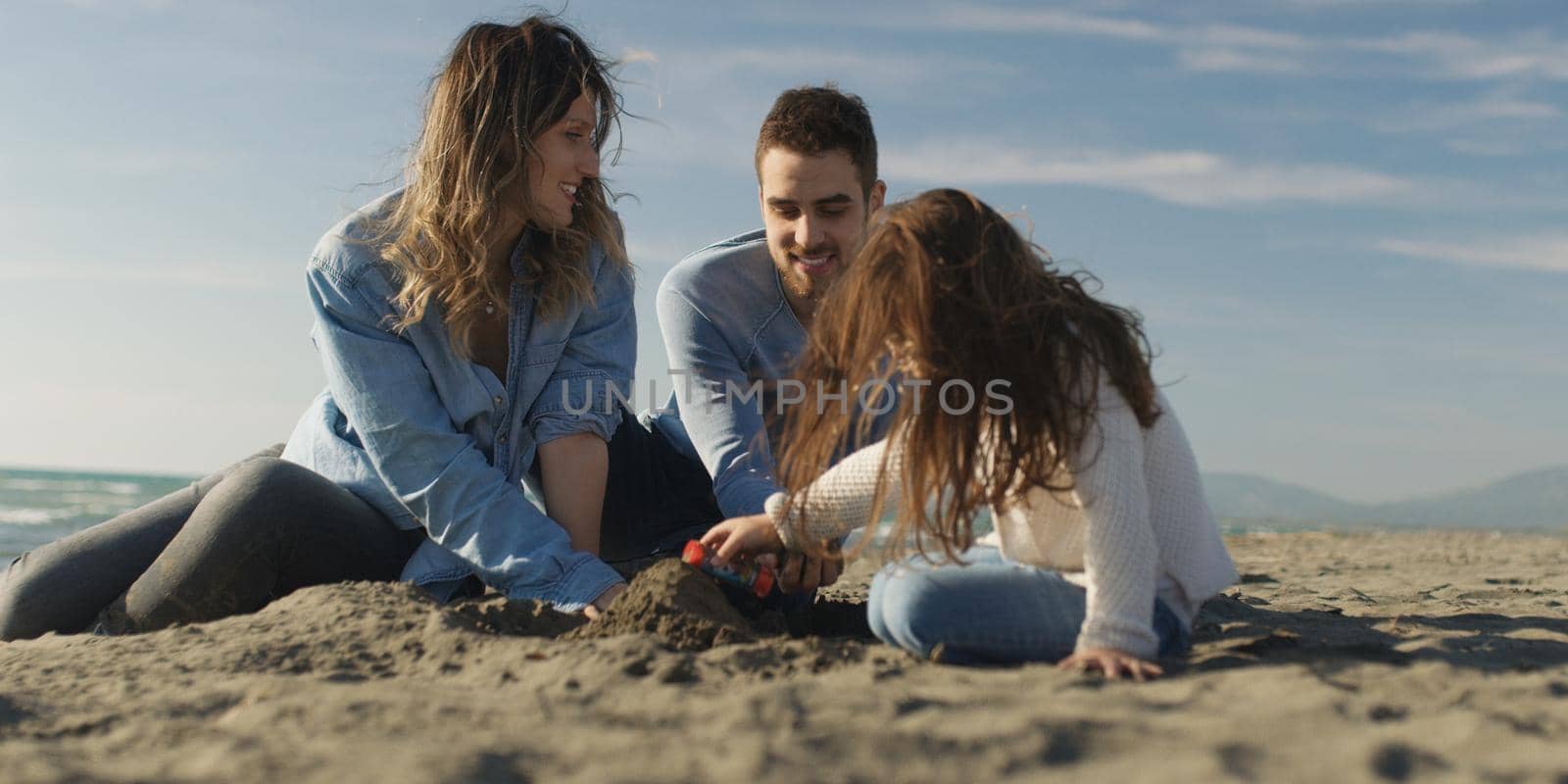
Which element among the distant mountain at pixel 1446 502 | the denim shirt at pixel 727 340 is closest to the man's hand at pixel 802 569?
the denim shirt at pixel 727 340

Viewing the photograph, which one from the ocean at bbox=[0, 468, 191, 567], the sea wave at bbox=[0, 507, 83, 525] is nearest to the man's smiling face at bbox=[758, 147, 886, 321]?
the ocean at bbox=[0, 468, 191, 567]

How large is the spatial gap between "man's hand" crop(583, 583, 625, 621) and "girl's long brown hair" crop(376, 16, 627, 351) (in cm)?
98

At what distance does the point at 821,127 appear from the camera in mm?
3844

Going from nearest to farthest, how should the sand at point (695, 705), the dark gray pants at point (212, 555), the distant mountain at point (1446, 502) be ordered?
the sand at point (695, 705) → the dark gray pants at point (212, 555) → the distant mountain at point (1446, 502)

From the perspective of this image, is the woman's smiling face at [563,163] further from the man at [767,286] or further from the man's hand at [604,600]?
the man's hand at [604,600]

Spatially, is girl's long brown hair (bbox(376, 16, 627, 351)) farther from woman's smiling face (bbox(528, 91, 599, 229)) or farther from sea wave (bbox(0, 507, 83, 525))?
sea wave (bbox(0, 507, 83, 525))

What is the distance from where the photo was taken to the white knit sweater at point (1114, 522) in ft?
7.64

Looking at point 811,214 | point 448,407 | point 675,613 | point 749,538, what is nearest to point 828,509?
point 749,538

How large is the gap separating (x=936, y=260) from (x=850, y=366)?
0.30 metres

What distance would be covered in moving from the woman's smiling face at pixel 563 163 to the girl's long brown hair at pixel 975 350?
4.71 ft

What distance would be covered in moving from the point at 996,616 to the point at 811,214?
5.70ft

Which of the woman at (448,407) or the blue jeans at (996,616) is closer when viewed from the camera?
the blue jeans at (996,616)

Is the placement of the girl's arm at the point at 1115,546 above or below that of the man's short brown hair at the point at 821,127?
below

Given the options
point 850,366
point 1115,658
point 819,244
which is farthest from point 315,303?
point 1115,658
